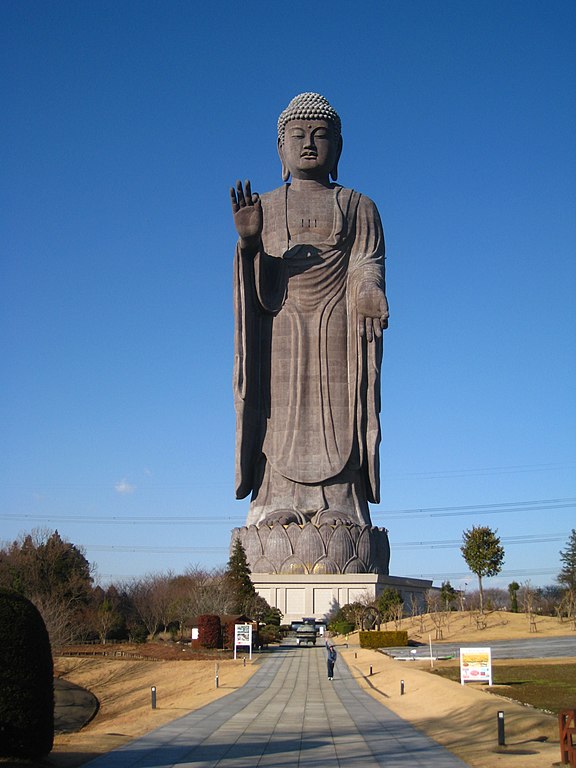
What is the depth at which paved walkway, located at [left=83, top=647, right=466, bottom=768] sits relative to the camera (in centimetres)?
937

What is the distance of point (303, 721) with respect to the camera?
12.4 metres

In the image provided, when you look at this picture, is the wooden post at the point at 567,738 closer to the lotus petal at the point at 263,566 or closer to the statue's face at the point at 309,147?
the lotus petal at the point at 263,566

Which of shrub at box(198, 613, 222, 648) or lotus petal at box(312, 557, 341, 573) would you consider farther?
lotus petal at box(312, 557, 341, 573)

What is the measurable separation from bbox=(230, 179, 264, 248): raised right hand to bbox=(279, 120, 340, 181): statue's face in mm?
8266

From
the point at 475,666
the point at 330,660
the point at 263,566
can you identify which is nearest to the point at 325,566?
the point at 263,566

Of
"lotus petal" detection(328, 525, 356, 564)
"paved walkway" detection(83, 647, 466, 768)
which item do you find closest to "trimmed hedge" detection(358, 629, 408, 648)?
"lotus petal" detection(328, 525, 356, 564)

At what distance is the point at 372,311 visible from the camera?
36312mm

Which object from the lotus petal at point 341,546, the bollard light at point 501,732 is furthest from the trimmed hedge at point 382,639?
the bollard light at point 501,732

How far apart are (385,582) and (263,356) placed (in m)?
9.71

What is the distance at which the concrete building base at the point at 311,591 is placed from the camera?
3534 centimetres

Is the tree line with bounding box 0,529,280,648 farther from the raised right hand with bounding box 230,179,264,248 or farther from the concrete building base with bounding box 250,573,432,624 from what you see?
the raised right hand with bounding box 230,179,264,248

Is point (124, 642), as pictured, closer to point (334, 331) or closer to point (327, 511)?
point (327, 511)

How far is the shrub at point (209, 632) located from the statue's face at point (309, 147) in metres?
19.2

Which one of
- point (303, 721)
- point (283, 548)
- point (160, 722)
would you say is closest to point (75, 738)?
point (160, 722)
